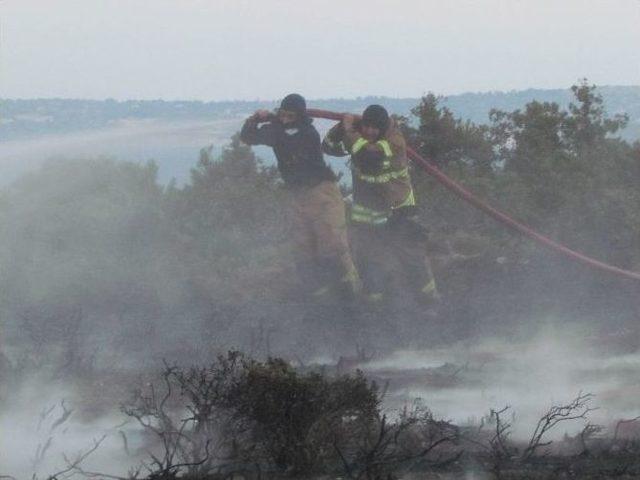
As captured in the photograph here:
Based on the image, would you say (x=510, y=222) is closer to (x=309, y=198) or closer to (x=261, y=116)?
(x=309, y=198)

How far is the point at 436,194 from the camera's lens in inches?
502

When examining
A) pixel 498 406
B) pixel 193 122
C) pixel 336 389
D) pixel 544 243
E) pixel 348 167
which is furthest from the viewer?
pixel 193 122

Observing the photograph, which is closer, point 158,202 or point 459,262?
point 459,262

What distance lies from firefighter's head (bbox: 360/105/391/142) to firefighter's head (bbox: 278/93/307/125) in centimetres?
58

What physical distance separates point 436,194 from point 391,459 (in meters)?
5.33

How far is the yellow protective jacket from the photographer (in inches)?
425

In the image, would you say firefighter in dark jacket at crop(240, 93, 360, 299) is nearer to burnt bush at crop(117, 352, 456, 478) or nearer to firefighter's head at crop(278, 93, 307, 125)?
firefighter's head at crop(278, 93, 307, 125)

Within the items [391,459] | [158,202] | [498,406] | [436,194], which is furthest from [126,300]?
[391,459]

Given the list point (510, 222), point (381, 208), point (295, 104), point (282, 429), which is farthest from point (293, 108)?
point (282, 429)

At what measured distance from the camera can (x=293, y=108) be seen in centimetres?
1071

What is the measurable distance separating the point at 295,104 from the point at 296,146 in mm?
427

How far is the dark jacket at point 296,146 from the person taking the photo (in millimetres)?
10836

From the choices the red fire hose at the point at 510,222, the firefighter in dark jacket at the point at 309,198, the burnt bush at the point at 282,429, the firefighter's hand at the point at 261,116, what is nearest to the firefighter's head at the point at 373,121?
the firefighter in dark jacket at the point at 309,198

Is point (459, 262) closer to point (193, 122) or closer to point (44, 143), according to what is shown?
point (193, 122)
